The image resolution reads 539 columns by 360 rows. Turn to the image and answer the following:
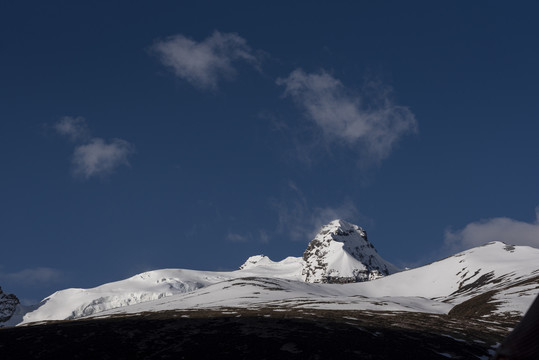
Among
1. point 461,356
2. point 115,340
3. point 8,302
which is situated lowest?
point 461,356

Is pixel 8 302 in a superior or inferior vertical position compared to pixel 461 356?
superior

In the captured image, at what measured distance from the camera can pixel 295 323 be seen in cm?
4750

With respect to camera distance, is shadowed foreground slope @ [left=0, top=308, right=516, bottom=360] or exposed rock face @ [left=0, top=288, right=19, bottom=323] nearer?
shadowed foreground slope @ [left=0, top=308, right=516, bottom=360]

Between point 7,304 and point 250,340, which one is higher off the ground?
point 7,304

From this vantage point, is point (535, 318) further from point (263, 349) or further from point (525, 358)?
Result: point (263, 349)

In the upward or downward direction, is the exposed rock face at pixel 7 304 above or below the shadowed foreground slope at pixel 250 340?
above

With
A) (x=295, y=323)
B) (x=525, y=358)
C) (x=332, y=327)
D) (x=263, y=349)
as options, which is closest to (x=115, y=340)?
(x=263, y=349)

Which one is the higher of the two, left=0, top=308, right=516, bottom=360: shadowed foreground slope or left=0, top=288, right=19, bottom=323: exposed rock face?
left=0, top=288, right=19, bottom=323: exposed rock face

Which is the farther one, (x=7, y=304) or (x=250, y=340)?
(x=7, y=304)

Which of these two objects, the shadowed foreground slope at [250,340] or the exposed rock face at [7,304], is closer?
the shadowed foreground slope at [250,340]

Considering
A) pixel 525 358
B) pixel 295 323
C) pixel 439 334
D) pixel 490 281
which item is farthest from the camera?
pixel 490 281

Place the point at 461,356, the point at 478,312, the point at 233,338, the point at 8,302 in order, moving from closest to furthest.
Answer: the point at 461,356
the point at 233,338
the point at 478,312
the point at 8,302

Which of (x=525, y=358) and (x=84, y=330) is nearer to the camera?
(x=525, y=358)

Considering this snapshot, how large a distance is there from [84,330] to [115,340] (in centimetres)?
753
